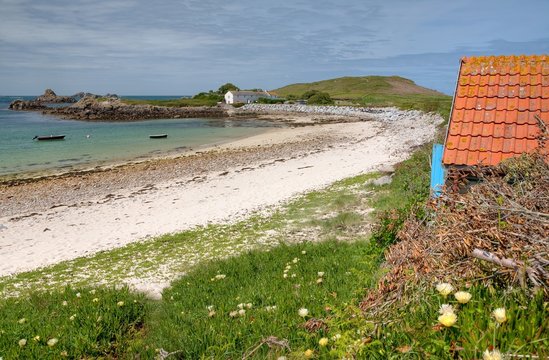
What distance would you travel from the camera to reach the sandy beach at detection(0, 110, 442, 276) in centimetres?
1427

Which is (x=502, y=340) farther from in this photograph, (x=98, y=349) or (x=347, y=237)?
(x=347, y=237)

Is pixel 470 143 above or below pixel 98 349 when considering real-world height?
above

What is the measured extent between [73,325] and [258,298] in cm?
262

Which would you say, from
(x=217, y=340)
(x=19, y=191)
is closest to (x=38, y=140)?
(x=19, y=191)

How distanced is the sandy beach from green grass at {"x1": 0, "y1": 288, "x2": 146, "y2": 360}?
20.7 feet

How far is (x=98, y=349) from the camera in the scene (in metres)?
4.74

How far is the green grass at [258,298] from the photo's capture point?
401cm

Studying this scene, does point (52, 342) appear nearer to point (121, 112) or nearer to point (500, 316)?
point (500, 316)

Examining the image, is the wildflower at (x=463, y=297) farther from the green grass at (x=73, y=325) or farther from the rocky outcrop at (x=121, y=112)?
the rocky outcrop at (x=121, y=112)

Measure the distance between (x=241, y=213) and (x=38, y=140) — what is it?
138 feet

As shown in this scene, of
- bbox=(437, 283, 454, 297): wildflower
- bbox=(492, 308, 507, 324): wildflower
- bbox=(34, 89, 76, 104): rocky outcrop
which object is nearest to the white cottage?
bbox=(34, 89, 76, 104): rocky outcrop

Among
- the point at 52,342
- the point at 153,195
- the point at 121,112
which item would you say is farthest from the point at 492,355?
Answer: the point at 121,112

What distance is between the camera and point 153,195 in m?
20.5

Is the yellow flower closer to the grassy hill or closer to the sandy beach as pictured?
the sandy beach
